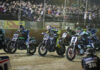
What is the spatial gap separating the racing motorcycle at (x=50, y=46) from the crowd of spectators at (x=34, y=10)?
639 centimetres

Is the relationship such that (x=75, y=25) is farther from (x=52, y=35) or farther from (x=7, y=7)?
(x=52, y=35)

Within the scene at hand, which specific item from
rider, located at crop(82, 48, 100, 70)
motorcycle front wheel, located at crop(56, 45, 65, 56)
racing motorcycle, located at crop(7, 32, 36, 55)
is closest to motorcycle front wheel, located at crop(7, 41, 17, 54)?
racing motorcycle, located at crop(7, 32, 36, 55)

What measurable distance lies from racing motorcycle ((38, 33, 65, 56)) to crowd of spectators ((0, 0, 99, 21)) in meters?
6.39

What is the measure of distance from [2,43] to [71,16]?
836 cm

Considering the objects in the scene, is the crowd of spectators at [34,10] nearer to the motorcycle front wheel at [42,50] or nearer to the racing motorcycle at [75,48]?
the motorcycle front wheel at [42,50]

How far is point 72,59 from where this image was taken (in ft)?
24.9

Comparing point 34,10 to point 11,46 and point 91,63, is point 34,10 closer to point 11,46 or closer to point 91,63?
point 11,46

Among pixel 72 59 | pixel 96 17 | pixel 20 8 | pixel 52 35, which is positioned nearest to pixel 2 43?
pixel 52 35

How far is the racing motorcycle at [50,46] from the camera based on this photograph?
8.47 metres

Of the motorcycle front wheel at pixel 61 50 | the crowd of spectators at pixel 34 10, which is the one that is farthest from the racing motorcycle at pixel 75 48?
the crowd of spectators at pixel 34 10

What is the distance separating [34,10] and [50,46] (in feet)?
24.8

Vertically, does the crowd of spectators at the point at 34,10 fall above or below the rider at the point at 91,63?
above

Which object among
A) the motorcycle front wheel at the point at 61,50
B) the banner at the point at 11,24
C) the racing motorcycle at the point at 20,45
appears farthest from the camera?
the banner at the point at 11,24

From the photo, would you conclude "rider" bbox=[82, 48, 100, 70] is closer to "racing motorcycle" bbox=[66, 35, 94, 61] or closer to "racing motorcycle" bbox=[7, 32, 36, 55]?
"racing motorcycle" bbox=[66, 35, 94, 61]
